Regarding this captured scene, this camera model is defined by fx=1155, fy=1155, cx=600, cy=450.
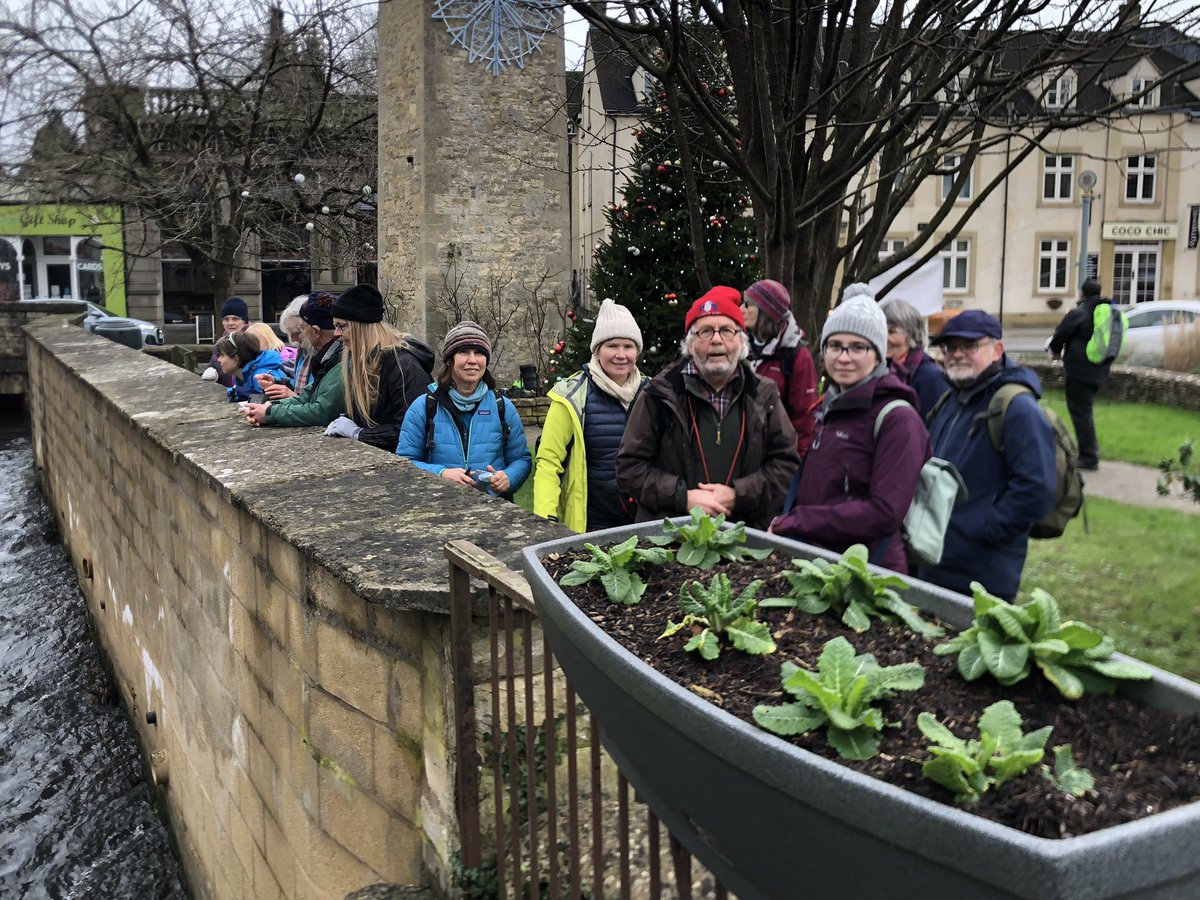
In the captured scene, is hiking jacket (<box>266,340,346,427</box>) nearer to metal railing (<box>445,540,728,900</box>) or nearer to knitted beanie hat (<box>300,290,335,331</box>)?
knitted beanie hat (<box>300,290,335,331</box>)

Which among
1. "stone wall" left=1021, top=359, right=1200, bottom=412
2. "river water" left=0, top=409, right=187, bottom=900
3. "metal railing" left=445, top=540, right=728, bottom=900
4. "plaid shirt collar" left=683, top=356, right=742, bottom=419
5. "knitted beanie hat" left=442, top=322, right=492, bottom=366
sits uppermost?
"knitted beanie hat" left=442, top=322, right=492, bottom=366

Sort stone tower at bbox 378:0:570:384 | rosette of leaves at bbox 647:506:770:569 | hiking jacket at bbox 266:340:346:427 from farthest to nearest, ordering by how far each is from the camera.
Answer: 1. stone tower at bbox 378:0:570:384
2. hiking jacket at bbox 266:340:346:427
3. rosette of leaves at bbox 647:506:770:569

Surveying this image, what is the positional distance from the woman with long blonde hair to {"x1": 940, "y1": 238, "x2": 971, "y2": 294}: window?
37.5 m

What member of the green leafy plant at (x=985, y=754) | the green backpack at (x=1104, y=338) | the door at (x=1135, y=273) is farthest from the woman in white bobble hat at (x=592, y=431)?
the door at (x=1135, y=273)

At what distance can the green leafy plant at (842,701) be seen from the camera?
118 centimetres

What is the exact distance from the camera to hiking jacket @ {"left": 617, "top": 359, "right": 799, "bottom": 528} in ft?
12.8

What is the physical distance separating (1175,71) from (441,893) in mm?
4117

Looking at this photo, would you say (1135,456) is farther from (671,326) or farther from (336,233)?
(336,233)

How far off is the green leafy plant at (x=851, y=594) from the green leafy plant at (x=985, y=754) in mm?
320

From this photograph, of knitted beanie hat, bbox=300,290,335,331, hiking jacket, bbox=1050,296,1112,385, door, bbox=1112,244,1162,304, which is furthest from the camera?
door, bbox=1112,244,1162,304

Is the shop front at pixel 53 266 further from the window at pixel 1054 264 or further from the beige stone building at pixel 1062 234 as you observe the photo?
the window at pixel 1054 264

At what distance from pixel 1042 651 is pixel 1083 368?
1009cm

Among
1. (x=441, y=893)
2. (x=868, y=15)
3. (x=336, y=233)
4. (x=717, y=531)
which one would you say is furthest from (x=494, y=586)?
(x=336, y=233)

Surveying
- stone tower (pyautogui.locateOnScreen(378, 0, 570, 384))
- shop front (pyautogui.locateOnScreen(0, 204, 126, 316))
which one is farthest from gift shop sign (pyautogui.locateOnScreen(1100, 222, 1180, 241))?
shop front (pyautogui.locateOnScreen(0, 204, 126, 316))
